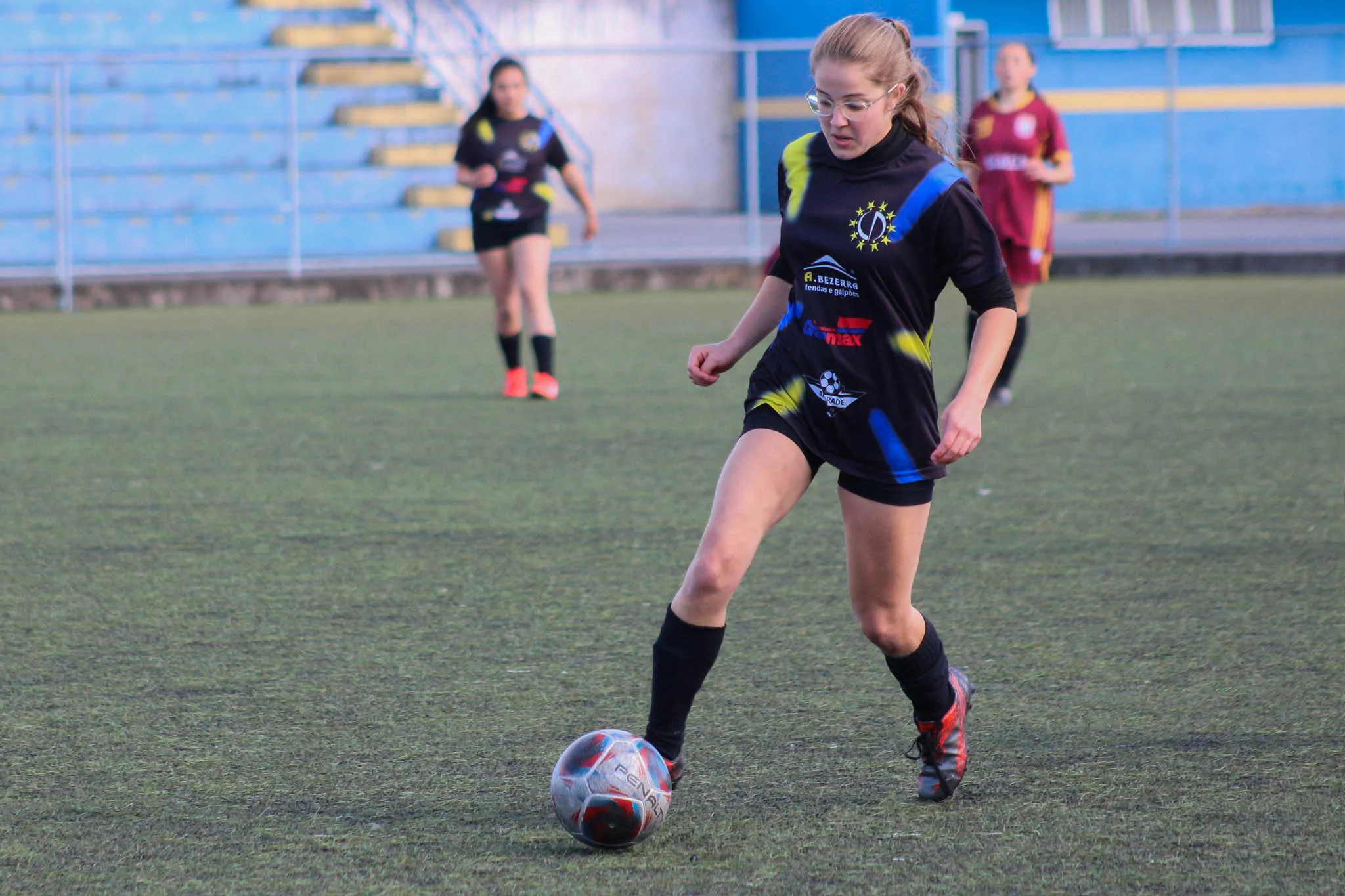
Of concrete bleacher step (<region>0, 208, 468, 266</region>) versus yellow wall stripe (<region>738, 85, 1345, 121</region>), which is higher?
yellow wall stripe (<region>738, 85, 1345, 121</region>)

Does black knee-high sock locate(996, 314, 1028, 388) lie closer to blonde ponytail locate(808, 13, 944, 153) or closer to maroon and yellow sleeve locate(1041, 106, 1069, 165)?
maroon and yellow sleeve locate(1041, 106, 1069, 165)

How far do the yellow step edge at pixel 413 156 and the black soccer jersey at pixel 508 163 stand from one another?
1037cm

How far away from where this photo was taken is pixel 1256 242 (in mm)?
19875

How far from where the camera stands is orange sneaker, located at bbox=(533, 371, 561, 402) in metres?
9.88

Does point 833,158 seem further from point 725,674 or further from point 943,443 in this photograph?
point 725,674

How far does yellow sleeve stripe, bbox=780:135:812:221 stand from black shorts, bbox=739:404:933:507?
1.25ft

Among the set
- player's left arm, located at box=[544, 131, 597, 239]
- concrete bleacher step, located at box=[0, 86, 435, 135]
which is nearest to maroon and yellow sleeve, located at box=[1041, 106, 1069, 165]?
player's left arm, located at box=[544, 131, 597, 239]

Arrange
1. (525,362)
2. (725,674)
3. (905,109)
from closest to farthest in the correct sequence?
(905,109) < (725,674) < (525,362)

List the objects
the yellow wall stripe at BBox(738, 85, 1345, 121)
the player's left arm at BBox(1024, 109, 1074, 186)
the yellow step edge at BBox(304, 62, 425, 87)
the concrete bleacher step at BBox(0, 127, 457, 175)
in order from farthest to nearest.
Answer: the yellow wall stripe at BBox(738, 85, 1345, 121) < the yellow step edge at BBox(304, 62, 425, 87) < the concrete bleacher step at BBox(0, 127, 457, 175) < the player's left arm at BBox(1024, 109, 1074, 186)

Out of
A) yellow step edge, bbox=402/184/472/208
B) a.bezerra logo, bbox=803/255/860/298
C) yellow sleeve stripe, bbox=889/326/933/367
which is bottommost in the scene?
yellow sleeve stripe, bbox=889/326/933/367

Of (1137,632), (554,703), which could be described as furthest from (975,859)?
(1137,632)

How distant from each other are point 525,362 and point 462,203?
9211 millimetres

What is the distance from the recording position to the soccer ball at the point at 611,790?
3.18 meters

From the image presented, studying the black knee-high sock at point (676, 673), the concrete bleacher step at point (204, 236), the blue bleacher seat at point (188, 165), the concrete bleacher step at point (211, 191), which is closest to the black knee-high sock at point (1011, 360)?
the black knee-high sock at point (676, 673)
